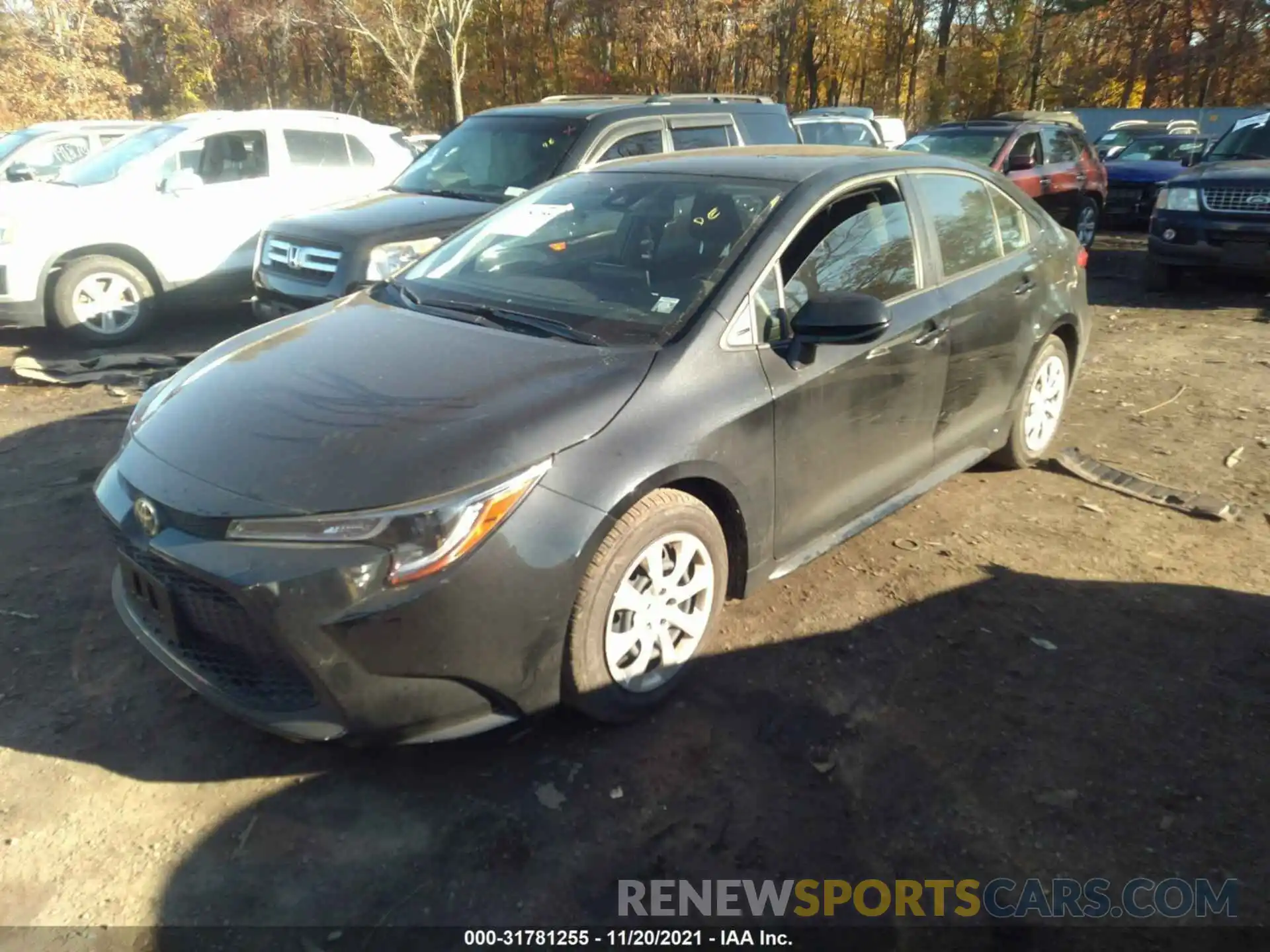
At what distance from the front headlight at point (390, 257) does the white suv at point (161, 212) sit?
7.49 feet

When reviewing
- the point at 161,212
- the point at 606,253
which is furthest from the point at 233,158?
the point at 606,253

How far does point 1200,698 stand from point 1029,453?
2066 millimetres

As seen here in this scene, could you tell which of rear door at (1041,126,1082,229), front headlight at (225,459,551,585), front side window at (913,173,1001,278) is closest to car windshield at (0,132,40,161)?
front side window at (913,173,1001,278)

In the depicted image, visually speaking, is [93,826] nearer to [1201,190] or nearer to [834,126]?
[1201,190]

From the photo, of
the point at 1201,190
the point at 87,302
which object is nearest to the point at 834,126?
the point at 1201,190

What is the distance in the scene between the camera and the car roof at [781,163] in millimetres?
3807

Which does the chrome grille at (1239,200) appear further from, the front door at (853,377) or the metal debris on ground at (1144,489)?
the front door at (853,377)

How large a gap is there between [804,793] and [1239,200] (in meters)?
8.94

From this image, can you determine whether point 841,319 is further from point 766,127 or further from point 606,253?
point 766,127

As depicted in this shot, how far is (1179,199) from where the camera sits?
969 cm

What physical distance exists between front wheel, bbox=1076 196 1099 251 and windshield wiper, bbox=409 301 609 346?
10846 mm

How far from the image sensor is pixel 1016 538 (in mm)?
4512

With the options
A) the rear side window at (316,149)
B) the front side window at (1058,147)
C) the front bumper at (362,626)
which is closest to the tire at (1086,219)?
the front side window at (1058,147)

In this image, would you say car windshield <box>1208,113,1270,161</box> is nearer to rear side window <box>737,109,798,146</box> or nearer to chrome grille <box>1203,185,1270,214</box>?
chrome grille <box>1203,185,1270,214</box>
